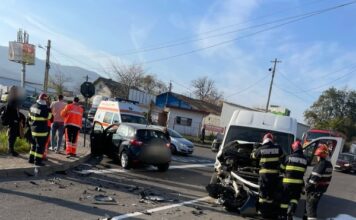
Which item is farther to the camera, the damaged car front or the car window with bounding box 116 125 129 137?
the car window with bounding box 116 125 129 137

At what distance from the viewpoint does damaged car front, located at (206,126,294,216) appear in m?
9.62

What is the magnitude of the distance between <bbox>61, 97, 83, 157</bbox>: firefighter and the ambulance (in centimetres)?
535

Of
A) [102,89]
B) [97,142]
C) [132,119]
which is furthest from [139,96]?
[97,142]

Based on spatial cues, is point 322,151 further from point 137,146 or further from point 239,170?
point 137,146

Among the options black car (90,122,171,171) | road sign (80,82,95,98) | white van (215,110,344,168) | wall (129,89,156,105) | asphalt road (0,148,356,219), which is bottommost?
asphalt road (0,148,356,219)

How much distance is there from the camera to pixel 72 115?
48.7 ft

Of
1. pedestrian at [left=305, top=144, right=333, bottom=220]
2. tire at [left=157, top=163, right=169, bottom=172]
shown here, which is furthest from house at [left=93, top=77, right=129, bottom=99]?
pedestrian at [left=305, top=144, right=333, bottom=220]

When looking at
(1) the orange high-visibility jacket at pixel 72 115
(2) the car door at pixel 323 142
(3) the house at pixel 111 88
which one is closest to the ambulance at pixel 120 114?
(1) the orange high-visibility jacket at pixel 72 115

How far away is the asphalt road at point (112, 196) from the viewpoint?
8008 mm

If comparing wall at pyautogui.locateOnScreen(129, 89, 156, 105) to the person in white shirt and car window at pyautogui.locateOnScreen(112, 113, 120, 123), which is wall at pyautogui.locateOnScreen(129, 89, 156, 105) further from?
the person in white shirt

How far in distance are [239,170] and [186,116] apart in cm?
4083

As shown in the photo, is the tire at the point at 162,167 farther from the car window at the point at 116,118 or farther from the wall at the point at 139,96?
the wall at the point at 139,96

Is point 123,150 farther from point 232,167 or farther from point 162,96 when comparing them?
point 162,96

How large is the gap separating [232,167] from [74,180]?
3929 mm
